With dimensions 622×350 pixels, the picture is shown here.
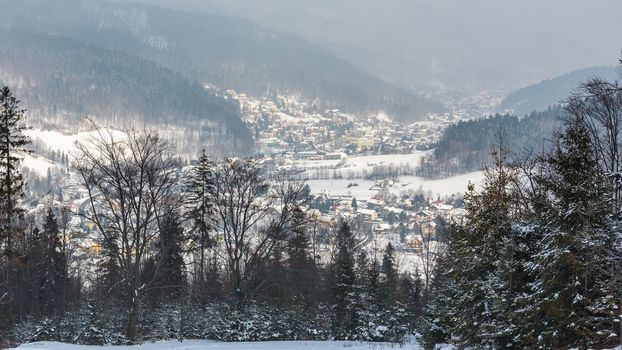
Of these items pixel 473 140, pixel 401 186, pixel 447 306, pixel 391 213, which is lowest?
pixel 447 306

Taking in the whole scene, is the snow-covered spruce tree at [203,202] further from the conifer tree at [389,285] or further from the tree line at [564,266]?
the tree line at [564,266]

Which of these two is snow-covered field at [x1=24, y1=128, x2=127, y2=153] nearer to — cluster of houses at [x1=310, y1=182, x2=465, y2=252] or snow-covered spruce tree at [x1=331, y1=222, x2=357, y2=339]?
cluster of houses at [x1=310, y1=182, x2=465, y2=252]

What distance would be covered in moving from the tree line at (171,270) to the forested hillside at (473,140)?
125005mm

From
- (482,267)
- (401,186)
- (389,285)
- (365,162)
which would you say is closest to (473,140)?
(365,162)

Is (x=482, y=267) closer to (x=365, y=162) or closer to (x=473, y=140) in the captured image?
(x=365, y=162)

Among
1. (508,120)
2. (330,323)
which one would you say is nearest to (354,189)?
(508,120)

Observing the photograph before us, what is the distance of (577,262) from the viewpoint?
952 cm

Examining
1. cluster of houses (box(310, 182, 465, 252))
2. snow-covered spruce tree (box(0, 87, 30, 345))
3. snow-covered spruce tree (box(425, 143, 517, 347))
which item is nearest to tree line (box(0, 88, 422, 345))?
snow-covered spruce tree (box(0, 87, 30, 345))

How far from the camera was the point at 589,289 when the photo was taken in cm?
970

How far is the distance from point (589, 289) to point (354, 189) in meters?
122

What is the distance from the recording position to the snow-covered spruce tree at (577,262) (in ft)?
31.5

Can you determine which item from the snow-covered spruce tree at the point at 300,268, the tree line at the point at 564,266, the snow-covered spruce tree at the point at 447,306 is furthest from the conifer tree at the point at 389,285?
the tree line at the point at 564,266

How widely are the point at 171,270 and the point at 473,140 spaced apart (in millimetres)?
160501

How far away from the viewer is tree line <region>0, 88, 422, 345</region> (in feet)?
54.7
